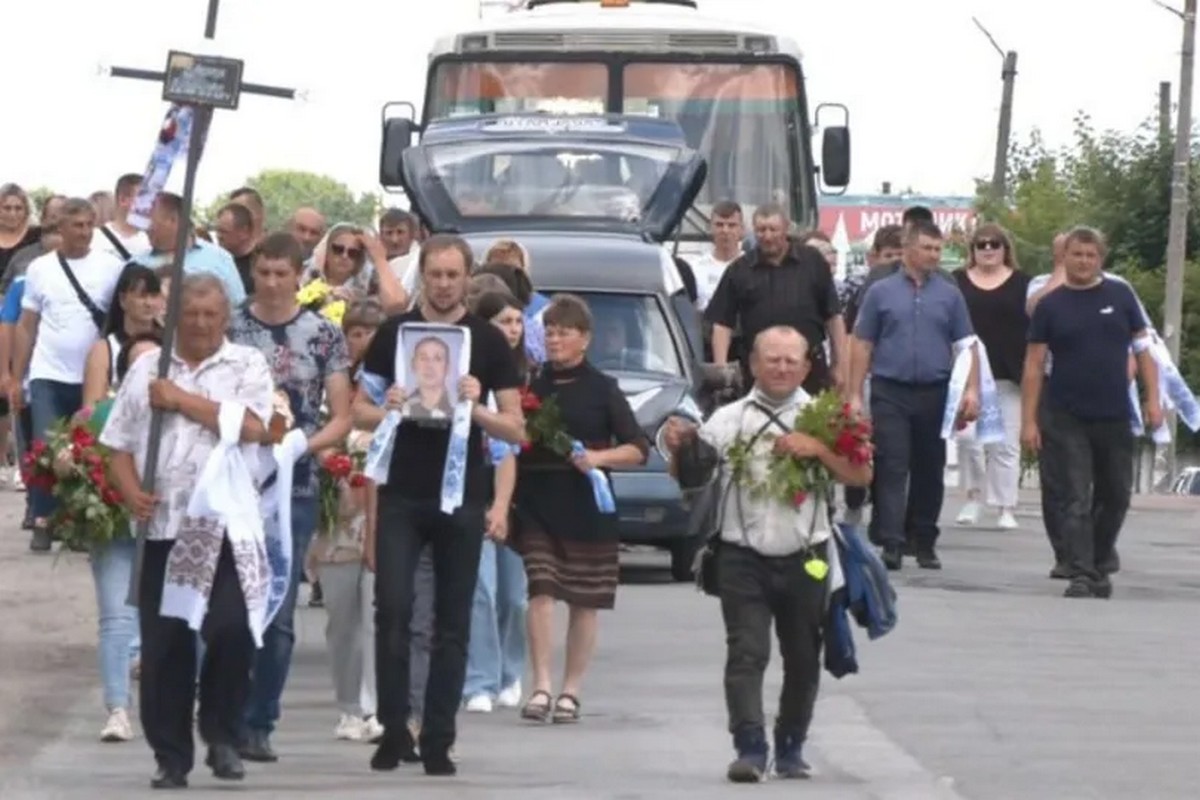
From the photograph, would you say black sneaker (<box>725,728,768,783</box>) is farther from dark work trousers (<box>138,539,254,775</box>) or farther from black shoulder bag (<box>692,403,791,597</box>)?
dark work trousers (<box>138,539,254,775</box>)

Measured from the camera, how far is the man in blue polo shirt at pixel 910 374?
67.8 ft

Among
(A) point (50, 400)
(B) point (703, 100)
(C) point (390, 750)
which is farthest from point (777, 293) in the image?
(C) point (390, 750)

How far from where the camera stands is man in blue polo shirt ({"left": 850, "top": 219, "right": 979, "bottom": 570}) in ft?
67.8

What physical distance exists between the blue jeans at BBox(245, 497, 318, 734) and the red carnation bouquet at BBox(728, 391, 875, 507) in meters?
1.60

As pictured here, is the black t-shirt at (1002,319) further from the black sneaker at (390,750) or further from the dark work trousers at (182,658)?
the dark work trousers at (182,658)

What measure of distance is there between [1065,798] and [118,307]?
448 cm

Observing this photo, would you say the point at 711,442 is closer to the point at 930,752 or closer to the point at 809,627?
the point at 809,627

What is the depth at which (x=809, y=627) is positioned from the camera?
1240 cm

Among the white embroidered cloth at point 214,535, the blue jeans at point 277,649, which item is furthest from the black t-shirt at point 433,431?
the white embroidered cloth at point 214,535

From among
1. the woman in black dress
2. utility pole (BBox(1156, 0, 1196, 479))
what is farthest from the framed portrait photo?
utility pole (BBox(1156, 0, 1196, 479))

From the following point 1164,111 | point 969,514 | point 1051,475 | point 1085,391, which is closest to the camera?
point 1085,391

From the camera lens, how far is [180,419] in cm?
1191

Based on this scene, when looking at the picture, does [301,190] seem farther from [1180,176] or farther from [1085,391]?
[1085,391]

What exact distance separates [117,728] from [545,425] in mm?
1973
